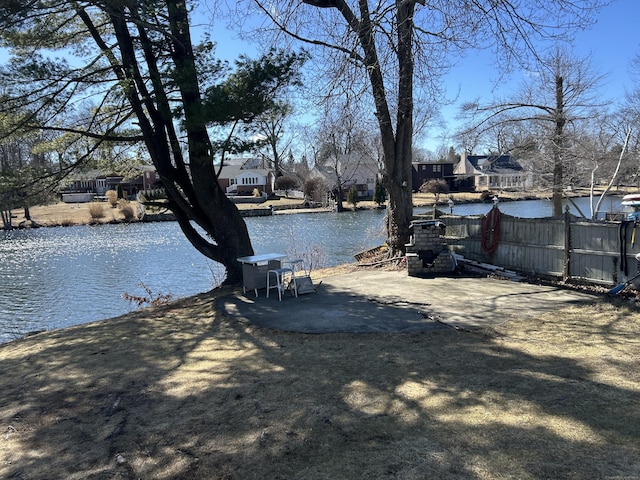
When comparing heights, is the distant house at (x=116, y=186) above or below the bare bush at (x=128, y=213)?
above

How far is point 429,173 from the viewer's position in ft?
241

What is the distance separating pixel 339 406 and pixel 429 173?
7226 centimetres

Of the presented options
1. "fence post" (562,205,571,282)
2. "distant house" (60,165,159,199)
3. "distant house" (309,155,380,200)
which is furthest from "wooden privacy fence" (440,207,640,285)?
"distant house" (60,165,159,199)

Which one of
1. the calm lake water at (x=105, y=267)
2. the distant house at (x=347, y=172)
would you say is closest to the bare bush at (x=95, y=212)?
the calm lake water at (x=105, y=267)

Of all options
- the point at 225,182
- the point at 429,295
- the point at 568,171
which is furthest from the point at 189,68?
the point at 225,182

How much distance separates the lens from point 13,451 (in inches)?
150

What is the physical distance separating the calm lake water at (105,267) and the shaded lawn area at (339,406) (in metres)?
9.67

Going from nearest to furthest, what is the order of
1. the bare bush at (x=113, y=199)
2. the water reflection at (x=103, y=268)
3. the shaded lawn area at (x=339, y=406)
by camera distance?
the shaded lawn area at (x=339, y=406)
the water reflection at (x=103, y=268)
the bare bush at (x=113, y=199)

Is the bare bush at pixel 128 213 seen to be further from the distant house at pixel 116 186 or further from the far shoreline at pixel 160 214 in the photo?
the distant house at pixel 116 186


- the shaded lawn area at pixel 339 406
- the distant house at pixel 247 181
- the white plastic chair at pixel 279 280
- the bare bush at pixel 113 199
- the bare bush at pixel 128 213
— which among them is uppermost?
the distant house at pixel 247 181

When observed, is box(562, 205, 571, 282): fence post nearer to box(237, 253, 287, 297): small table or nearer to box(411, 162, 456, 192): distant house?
box(237, 253, 287, 297): small table

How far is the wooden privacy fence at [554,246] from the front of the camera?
8.11 metres

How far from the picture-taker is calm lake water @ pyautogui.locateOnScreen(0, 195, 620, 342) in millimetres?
15584

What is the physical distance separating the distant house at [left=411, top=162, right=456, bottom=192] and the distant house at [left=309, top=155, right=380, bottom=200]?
650 centimetres
